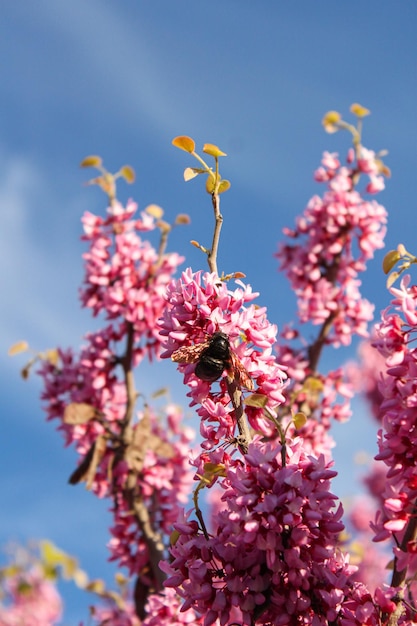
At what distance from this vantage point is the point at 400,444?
6.55 feet

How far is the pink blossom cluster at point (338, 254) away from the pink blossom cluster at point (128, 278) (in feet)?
3.52

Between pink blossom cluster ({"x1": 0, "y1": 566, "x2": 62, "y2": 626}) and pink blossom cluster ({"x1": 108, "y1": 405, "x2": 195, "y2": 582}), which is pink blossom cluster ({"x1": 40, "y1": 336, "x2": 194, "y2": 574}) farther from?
pink blossom cluster ({"x1": 0, "y1": 566, "x2": 62, "y2": 626})

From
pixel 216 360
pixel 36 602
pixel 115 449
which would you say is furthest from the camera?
pixel 36 602

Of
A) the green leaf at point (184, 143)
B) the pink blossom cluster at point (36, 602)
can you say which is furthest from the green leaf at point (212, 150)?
the pink blossom cluster at point (36, 602)

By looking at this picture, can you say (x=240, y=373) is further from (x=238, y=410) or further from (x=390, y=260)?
(x=390, y=260)

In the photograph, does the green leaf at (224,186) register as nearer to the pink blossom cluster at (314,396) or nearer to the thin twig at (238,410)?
the thin twig at (238,410)

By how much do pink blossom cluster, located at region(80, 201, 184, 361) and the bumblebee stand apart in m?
2.62

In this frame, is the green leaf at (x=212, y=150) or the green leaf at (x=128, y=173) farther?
the green leaf at (x=128, y=173)

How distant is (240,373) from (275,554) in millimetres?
585

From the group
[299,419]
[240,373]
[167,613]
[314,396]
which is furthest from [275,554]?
[314,396]

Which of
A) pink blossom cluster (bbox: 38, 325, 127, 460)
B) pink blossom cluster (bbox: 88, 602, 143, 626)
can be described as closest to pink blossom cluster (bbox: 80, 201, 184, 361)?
pink blossom cluster (bbox: 38, 325, 127, 460)

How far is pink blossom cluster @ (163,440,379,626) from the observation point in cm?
192

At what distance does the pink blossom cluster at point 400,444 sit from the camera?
1.99m

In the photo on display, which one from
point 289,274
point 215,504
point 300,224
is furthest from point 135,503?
point 215,504
